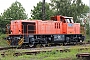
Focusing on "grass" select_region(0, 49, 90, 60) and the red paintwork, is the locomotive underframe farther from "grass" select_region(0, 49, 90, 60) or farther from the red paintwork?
"grass" select_region(0, 49, 90, 60)

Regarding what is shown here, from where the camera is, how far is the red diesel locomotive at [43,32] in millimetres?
21619

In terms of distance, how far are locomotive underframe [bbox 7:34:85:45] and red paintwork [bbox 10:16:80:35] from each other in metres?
0.41

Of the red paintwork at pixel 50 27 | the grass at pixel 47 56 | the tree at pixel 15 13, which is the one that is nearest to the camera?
the grass at pixel 47 56

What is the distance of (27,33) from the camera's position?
2170 cm

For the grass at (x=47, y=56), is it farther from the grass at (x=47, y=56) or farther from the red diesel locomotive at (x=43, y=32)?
the red diesel locomotive at (x=43, y=32)

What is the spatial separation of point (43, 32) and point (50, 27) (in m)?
0.92

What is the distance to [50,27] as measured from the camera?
23.8m

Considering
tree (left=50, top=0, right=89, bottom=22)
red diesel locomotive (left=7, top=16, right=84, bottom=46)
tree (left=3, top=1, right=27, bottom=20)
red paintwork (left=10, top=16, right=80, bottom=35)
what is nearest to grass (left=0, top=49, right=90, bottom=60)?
red diesel locomotive (left=7, top=16, right=84, bottom=46)

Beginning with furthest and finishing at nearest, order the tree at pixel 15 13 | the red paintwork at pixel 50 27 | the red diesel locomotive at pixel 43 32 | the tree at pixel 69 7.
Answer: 1. the tree at pixel 69 7
2. the tree at pixel 15 13
3. the red paintwork at pixel 50 27
4. the red diesel locomotive at pixel 43 32

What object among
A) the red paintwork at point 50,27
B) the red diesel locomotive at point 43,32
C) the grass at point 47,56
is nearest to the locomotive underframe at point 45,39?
the red diesel locomotive at point 43,32

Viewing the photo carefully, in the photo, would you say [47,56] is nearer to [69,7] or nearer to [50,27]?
[50,27]

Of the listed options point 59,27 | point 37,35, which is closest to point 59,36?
point 59,27

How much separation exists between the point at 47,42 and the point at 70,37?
2920mm

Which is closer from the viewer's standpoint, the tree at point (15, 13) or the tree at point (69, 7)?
the tree at point (15, 13)
